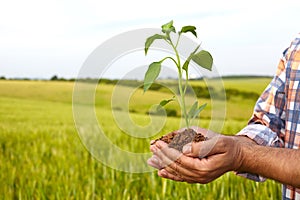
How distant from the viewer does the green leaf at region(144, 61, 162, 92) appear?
99 cm

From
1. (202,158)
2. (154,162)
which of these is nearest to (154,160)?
(154,162)

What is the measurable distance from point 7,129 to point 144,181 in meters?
2.62

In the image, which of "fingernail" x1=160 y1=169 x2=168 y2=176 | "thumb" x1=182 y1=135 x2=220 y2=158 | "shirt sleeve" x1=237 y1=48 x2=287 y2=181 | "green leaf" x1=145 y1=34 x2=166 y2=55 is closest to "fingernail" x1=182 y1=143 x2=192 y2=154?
"thumb" x1=182 y1=135 x2=220 y2=158

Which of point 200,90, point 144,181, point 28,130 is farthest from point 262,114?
point 28,130

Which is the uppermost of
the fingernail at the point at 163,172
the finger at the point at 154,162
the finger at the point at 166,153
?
the finger at the point at 166,153

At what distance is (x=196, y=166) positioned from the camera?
3.64 feet

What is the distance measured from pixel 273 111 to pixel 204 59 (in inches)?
20.8

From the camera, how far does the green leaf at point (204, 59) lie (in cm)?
102

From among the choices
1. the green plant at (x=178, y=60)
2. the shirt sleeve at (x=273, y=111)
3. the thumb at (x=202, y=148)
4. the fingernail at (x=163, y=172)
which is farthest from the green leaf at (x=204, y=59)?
the shirt sleeve at (x=273, y=111)

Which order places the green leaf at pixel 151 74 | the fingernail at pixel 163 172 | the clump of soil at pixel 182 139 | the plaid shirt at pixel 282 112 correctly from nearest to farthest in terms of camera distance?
1. the green leaf at pixel 151 74
2. the clump of soil at pixel 182 139
3. the fingernail at pixel 163 172
4. the plaid shirt at pixel 282 112

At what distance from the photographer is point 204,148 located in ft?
3.47

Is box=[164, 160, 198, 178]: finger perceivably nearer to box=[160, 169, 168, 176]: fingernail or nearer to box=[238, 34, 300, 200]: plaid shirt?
box=[160, 169, 168, 176]: fingernail

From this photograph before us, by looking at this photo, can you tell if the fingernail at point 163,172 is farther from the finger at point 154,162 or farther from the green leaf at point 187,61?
the green leaf at point 187,61

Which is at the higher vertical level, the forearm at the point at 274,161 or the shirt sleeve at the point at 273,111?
the shirt sleeve at the point at 273,111
